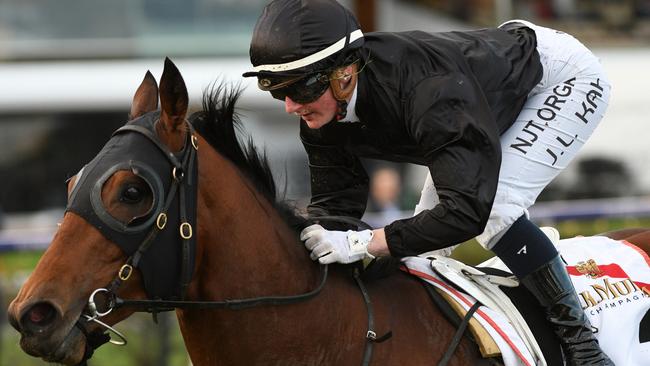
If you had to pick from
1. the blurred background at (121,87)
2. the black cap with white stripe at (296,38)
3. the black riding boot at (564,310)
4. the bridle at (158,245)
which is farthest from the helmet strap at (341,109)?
the blurred background at (121,87)

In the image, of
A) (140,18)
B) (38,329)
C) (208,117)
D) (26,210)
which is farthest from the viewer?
(140,18)

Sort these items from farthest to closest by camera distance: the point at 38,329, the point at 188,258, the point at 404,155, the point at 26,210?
the point at 26,210 → the point at 404,155 → the point at 188,258 → the point at 38,329

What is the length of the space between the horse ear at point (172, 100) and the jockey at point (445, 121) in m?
0.31

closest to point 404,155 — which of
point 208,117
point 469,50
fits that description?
point 469,50

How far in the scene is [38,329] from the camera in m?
3.14

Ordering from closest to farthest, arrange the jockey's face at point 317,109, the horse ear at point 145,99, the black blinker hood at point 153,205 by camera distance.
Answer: the black blinker hood at point 153,205 → the horse ear at point 145,99 → the jockey's face at point 317,109

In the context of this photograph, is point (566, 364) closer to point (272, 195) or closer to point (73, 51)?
point (272, 195)

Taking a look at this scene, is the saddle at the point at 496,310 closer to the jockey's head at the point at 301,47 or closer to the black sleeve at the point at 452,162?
the black sleeve at the point at 452,162

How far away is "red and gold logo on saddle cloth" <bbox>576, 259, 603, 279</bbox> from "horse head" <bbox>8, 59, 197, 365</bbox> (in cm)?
157

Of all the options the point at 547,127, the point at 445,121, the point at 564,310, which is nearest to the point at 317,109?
the point at 445,121

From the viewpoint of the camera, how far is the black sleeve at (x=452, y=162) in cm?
352

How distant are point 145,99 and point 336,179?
2.79 feet

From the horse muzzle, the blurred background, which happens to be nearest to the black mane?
the horse muzzle

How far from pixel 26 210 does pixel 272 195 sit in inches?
495
